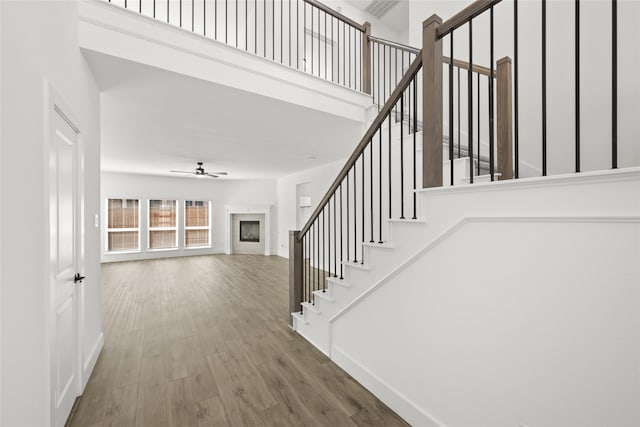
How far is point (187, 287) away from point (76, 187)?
130 inches

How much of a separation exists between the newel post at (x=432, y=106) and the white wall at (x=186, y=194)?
7426 mm

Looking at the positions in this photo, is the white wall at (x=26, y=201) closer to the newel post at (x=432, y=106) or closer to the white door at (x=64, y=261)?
the white door at (x=64, y=261)

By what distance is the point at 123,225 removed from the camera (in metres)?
7.59

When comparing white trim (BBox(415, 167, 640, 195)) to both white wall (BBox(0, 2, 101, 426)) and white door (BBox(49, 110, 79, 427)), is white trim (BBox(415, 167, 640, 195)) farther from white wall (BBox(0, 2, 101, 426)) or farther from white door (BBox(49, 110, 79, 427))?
white door (BBox(49, 110, 79, 427))

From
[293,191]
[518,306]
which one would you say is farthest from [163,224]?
[518,306]

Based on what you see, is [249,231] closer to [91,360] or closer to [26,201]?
[91,360]

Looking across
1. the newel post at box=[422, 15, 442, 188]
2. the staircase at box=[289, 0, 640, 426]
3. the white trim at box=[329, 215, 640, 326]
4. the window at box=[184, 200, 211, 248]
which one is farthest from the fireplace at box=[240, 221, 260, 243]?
the newel post at box=[422, 15, 442, 188]

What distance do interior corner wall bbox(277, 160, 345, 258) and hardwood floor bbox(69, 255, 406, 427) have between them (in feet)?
10.4

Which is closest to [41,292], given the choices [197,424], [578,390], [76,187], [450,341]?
[76,187]

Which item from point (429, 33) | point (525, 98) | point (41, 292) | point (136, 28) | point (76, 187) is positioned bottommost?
point (41, 292)

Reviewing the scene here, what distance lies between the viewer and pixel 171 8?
4824 millimetres

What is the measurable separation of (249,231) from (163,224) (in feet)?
8.64

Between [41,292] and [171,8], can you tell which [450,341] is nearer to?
[41,292]

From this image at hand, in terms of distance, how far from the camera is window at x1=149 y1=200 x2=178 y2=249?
7941 mm
